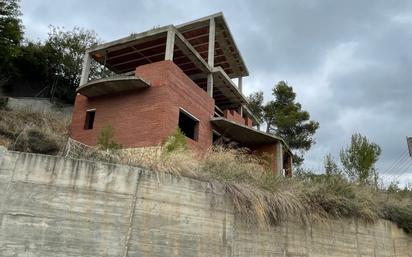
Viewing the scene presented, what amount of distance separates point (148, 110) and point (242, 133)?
6.29 metres

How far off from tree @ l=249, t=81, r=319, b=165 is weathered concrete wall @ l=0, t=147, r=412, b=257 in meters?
22.6

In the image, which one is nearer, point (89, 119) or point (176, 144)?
point (176, 144)

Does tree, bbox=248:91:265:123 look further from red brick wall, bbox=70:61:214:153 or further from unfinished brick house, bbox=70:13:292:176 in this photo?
red brick wall, bbox=70:61:214:153

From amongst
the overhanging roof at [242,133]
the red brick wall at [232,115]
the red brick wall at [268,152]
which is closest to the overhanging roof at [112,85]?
the overhanging roof at [242,133]

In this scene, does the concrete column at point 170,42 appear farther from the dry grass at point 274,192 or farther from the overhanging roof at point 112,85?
the dry grass at point 274,192

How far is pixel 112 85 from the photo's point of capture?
16078mm

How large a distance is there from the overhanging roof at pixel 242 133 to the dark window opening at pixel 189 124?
3.63 ft

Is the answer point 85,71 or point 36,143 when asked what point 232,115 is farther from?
point 36,143

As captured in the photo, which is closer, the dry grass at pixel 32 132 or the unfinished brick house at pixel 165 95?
the dry grass at pixel 32 132

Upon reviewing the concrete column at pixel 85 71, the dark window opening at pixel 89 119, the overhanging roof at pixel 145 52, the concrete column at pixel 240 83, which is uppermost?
the concrete column at pixel 240 83

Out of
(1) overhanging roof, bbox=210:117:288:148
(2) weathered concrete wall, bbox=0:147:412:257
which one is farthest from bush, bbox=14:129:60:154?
(1) overhanging roof, bbox=210:117:288:148

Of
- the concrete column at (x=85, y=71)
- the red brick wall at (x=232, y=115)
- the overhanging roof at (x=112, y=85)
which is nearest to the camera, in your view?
the overhanging roof at (x=112, y=85)

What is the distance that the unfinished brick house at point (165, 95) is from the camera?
51.1 ft

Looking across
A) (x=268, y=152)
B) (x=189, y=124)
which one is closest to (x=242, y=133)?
(x=268, y=152)
